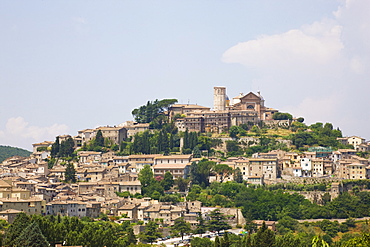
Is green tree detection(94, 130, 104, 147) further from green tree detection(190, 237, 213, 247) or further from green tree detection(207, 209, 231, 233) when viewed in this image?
green tree detection(190, 237, 213, 247)

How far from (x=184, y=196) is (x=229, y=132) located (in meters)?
18.9

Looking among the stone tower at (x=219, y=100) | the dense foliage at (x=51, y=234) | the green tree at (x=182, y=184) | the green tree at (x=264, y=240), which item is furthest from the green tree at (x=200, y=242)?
the stone tower at (x=219, y=100)

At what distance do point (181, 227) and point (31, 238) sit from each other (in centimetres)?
→ 1995

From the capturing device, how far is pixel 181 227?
6744 centimetres

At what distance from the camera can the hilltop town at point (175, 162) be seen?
234 feet

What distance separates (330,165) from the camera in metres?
83.9

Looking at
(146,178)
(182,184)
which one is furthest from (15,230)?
(182,184)

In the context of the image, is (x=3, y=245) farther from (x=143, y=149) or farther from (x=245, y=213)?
(x=143, y=149)

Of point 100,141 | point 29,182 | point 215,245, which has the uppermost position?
point 100,141

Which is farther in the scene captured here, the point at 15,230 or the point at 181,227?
the point at 181,227

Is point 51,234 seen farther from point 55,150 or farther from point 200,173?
point 55,150

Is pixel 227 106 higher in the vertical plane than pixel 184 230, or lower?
higher

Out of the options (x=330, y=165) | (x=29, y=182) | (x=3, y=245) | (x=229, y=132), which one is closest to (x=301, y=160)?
(x=330, y=165)

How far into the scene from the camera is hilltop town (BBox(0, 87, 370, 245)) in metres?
71.2
